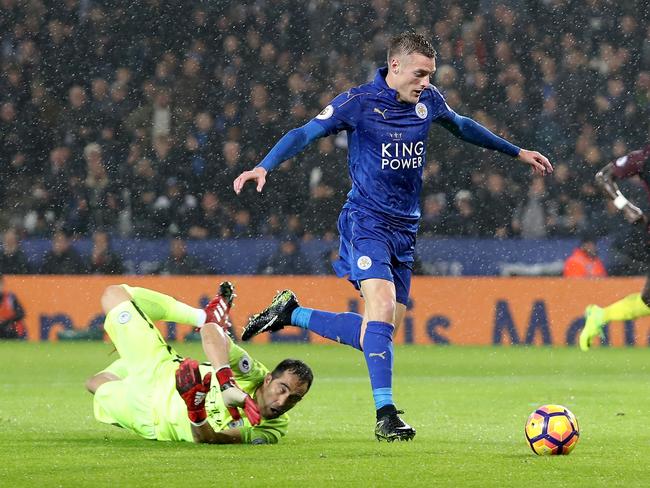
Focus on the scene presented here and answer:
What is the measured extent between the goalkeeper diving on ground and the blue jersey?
90 cm

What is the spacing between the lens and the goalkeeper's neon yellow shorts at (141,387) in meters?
6.26

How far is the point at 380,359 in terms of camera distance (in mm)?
6176

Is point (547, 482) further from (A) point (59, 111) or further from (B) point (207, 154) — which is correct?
(A) point (59, 111)

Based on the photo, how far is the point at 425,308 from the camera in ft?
48.3

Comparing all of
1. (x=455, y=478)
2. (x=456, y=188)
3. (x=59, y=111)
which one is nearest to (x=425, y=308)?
(x=456, y=188)

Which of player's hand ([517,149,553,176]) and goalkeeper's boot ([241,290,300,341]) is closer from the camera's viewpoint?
player's hand ([517,149,553,176])

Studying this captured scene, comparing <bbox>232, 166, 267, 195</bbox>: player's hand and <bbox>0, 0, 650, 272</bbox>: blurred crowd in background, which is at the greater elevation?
<bbox>0, 0, 650, 272</bbox>: blurred crowd in background

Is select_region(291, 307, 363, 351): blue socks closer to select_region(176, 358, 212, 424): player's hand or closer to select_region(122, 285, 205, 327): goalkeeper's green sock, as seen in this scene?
select_region(122, 285, 205, 327): goalkeeper's green sock

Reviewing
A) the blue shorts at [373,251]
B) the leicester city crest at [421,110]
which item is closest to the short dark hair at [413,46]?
the leicester city crest at [421,110]

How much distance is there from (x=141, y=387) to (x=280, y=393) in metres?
0.78

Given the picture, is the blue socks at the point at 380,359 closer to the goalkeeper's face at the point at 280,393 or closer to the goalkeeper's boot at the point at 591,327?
the goalkeeper's face at the point at 280,393

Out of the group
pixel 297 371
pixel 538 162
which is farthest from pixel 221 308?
pixel 538 162

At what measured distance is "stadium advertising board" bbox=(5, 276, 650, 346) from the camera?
14.3m

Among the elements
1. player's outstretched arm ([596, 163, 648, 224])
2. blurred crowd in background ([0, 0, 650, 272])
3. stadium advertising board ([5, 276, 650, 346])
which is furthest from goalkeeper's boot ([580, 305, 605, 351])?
blurred crowd in background ([0, 0, 650, 272])
